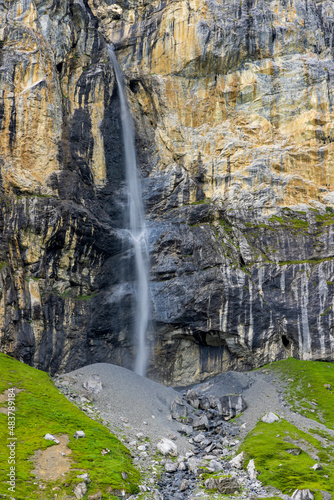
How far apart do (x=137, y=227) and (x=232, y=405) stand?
93.7 ft

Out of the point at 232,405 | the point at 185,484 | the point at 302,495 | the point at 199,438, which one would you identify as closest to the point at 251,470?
the point at 302,495

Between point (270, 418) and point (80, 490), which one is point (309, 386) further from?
point (80, 490)

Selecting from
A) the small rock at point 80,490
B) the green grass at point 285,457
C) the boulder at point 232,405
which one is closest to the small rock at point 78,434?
the small rock at point 80,490

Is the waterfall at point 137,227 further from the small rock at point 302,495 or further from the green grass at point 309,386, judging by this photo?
the small rock at point 302,495

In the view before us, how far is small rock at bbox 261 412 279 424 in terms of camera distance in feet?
131

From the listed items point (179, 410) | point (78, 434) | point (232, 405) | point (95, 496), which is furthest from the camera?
point (232, 405)

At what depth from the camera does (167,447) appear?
3388cm

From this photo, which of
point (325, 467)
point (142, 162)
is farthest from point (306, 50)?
point (325, 467)

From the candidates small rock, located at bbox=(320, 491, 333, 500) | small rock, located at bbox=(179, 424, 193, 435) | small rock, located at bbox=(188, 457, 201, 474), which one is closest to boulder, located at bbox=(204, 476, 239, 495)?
small rock, located at bbox=(188, 457, 201, 474)

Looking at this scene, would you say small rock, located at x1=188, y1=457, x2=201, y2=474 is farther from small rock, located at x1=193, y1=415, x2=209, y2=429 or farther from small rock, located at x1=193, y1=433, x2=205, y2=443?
small rock, located at x1=193, y1=415, x2=209, y2=429

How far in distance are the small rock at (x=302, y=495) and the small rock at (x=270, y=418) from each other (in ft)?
44.4

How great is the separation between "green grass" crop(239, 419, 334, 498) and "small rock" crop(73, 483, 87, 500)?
12.4 metres

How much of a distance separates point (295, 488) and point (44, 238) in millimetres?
38098

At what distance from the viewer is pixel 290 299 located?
5622 cm
